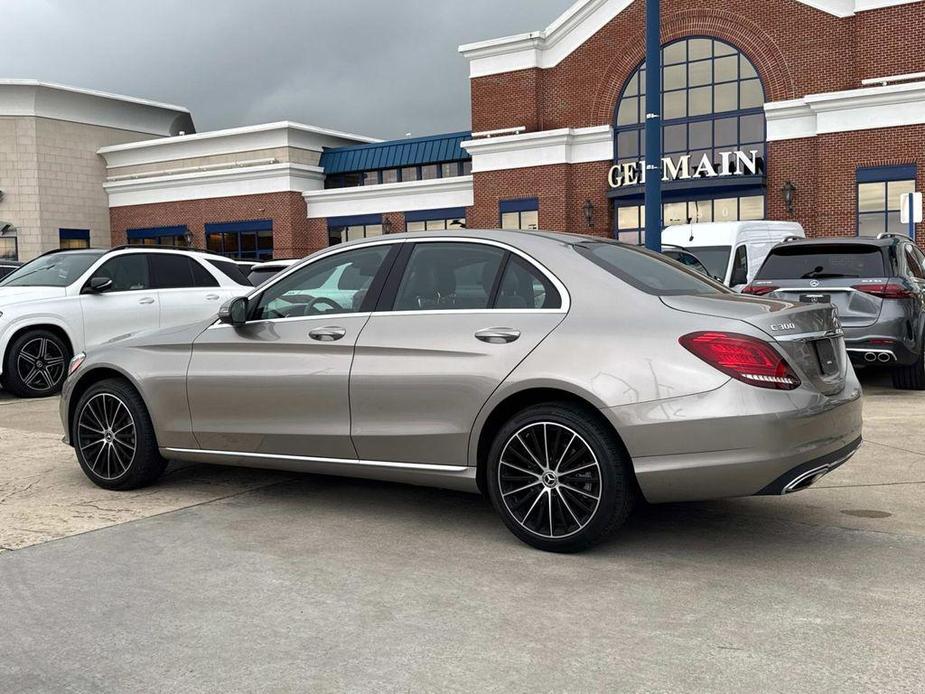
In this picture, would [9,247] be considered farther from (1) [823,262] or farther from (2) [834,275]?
(2) [834,275]

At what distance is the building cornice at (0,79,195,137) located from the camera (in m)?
40.6

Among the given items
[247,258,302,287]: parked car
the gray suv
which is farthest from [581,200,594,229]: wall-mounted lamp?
the gray suv

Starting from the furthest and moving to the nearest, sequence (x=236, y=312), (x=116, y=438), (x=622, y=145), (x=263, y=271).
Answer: (x=622, y=145) → (x=263, y=271) → (x=116, y=438) → (x=236, y=312)

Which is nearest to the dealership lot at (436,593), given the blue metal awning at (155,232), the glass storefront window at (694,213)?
the glass storefront window at (694,213)

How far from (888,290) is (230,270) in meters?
7.97

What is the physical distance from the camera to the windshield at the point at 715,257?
15.3 m

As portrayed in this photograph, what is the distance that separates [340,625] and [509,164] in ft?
98.0

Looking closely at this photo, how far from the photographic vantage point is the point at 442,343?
4.68 metres

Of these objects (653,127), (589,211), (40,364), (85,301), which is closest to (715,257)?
(653,127)

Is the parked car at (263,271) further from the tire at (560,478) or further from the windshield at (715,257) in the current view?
the tire at (560,478)

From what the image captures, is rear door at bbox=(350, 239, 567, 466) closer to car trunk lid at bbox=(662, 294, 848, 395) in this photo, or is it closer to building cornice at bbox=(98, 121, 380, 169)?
car trunk lid at bbox=(662, 294, 848, 395)

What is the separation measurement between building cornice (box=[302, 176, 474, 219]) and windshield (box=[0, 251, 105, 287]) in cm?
2391

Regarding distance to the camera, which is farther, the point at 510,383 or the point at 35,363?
the point at 35,363

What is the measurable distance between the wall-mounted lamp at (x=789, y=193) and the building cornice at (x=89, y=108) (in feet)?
104
